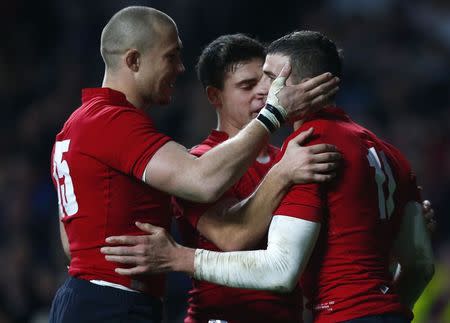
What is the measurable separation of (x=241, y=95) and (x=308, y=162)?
146cm

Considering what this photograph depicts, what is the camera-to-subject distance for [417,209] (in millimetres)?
4441

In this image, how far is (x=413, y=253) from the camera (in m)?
4.49

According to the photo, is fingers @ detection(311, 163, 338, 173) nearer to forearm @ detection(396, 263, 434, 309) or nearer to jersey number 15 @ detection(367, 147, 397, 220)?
jersey number 15 @ detection(367, 147, 397, 220)

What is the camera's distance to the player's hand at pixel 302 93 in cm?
413

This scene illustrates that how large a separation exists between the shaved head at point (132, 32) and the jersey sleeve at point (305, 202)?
1092mm

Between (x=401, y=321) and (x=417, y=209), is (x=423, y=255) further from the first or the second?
(x=401, y=321)

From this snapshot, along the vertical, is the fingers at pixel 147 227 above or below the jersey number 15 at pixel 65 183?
below

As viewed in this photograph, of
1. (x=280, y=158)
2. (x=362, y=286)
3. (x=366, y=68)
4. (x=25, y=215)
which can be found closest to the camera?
(x=362, y=286)

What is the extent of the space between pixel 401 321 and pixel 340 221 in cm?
49

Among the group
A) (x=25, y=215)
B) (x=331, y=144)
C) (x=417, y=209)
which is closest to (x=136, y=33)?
(x=331, y=144)

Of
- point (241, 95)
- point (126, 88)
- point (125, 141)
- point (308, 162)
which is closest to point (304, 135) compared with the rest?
point (308, 162)

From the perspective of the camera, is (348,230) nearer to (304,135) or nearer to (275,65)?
(304,135)

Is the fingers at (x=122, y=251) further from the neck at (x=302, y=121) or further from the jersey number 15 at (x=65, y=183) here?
the neck at (x=302, y=121)

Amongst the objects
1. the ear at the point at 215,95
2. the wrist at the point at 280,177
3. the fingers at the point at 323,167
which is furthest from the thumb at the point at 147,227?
the ear at the point at 215,95
